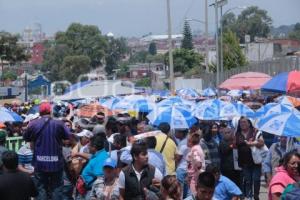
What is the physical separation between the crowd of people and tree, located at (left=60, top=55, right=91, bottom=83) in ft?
351

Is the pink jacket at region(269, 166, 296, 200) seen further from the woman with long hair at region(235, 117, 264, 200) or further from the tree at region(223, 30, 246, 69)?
the tree at region(223, 30, 246, 69)

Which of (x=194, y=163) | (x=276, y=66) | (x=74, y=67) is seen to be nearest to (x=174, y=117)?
(x=194, y=163)

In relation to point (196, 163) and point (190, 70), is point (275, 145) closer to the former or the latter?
point (196, 163)

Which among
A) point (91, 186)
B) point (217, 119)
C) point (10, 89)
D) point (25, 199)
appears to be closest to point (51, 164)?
point (91, 186)

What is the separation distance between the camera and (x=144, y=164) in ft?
27.0

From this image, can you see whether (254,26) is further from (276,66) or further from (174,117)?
(174,117)

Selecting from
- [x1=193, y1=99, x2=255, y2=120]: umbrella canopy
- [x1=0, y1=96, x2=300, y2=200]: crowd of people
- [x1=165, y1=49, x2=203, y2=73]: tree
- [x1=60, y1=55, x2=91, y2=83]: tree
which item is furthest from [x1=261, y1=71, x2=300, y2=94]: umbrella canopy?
[x1=60, y1=55, x2=91, y2=83]: tree

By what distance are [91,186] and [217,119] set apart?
23.9ft

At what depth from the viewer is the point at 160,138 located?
447 inches

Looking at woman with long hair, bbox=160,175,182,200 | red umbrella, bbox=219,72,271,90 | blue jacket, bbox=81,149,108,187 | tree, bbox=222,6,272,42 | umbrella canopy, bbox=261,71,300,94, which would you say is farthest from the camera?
tree, bbox=222,6,272,42

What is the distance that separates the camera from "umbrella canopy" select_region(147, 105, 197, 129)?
1325 cm

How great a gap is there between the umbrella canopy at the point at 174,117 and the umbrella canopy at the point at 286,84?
20.5ft

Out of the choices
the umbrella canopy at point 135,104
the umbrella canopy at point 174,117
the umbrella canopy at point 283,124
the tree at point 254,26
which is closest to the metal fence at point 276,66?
the umbrella canopy at point 135,104

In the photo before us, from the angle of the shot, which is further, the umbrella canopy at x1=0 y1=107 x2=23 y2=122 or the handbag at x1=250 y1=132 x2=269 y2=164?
the umbrella canopy at x1=0 y1=107 x2=23 y2=122
